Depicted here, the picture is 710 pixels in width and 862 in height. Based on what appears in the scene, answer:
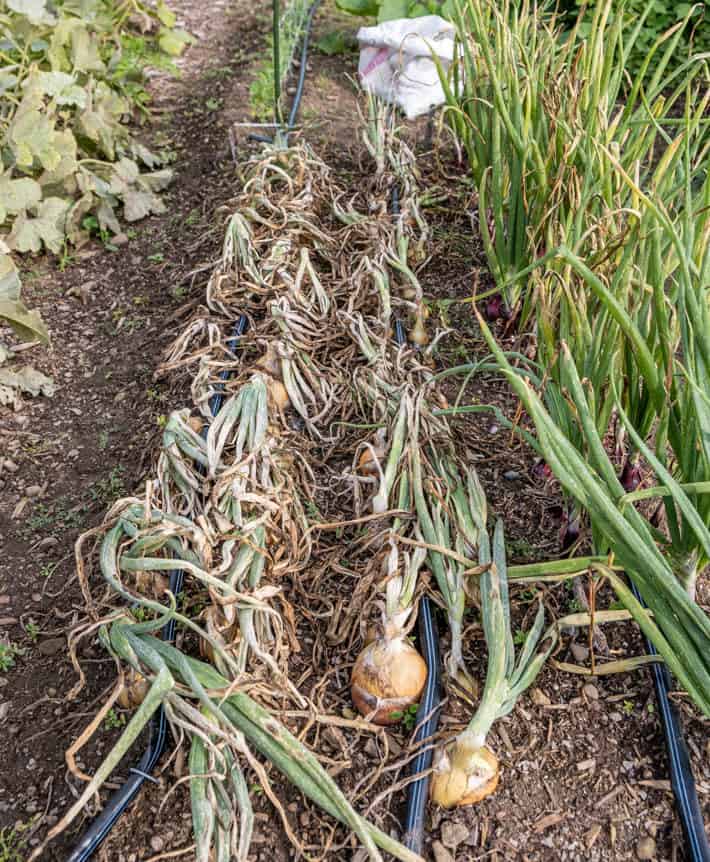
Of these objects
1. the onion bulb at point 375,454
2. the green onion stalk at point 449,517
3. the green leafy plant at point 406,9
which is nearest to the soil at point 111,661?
the green onion stalk at point 449,517

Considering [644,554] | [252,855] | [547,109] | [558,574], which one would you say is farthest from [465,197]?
[252,855]

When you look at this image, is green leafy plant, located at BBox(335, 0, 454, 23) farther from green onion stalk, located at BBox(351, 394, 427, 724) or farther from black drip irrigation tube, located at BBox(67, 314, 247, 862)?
black drip irrigation tube, located at BBox(67, 314, 247, 862)

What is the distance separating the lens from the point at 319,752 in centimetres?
137

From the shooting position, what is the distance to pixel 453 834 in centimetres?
125

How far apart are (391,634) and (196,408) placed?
32.9 inches

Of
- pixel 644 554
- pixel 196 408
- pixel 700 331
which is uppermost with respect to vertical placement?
pixel 700 331

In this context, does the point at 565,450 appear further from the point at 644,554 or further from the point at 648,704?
the point at 648,704

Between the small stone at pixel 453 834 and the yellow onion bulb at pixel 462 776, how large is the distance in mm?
30

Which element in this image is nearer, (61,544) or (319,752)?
(319,752)

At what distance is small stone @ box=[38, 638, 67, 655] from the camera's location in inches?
61.2

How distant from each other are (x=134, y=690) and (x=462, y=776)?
55 cm

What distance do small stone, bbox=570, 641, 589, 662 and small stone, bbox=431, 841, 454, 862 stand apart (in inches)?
16.2

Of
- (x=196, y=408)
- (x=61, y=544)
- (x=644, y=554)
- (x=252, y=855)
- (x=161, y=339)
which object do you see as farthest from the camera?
(x=161, y=339)

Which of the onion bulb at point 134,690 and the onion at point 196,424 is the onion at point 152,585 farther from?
the onion at point 196,424
